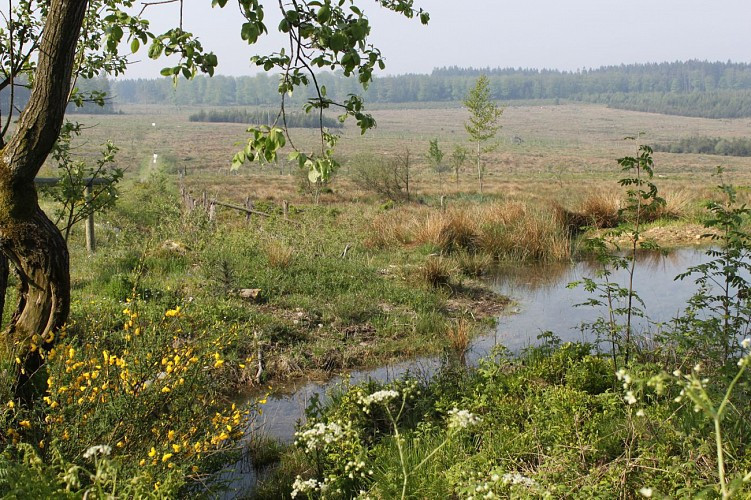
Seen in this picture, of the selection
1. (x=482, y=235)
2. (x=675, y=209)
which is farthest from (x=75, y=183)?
(x=675, y=209)

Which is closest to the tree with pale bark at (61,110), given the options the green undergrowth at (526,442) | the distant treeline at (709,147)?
the green undergrowth at (526,442)

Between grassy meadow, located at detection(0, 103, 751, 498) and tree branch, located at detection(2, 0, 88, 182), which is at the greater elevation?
tree branch, located at detection(2, 0, 88, 182)

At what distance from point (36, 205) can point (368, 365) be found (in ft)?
13.1

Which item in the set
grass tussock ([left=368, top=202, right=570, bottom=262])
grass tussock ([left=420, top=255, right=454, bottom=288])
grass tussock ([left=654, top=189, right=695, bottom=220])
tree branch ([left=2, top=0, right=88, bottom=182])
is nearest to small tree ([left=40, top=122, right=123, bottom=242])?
tree branch ([left=2, top=0, right=88, bottom=182])

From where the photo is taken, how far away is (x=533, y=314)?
9820 millimetres

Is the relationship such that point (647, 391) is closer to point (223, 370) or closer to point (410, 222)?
point (223, 370)

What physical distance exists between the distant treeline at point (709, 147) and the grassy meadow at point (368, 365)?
7310 centimetres

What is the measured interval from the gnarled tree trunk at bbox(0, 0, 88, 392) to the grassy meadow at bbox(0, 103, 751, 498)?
0.97 feet

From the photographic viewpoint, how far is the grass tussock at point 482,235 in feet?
43.6

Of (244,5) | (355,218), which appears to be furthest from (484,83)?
(244,5)

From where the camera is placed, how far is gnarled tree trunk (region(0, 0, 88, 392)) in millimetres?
4125

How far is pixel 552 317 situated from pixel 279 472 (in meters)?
5.77

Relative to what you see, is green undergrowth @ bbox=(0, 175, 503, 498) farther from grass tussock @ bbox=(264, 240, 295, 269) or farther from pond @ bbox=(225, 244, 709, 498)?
pond @ bbox=(225, 244, 709, 498)

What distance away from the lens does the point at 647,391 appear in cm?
493
